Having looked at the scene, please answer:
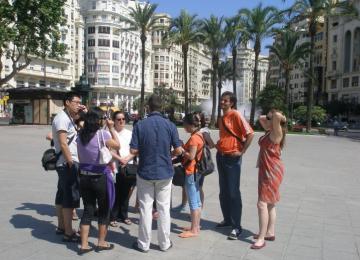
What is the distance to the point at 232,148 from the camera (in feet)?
19.4

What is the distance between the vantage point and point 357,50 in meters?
91.2

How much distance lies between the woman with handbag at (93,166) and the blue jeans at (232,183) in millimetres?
1544

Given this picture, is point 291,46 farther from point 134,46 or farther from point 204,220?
point 134,46

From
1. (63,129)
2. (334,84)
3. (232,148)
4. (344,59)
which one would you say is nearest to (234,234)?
(232,148)

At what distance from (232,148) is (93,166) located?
6.02ft

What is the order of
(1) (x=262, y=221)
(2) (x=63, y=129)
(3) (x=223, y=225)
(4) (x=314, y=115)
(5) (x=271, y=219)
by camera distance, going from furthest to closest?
(4) (x=314, y=115) < (3) (x=223, y=225) < (5) (x=271, y=219) < (1) (x=262, y=221) < (2) (x=63, y=129)

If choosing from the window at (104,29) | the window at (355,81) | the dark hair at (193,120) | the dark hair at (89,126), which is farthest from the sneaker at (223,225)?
the window at (104,29)

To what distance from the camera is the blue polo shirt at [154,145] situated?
5113 mm

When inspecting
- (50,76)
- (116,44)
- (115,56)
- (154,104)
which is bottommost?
(154,104)

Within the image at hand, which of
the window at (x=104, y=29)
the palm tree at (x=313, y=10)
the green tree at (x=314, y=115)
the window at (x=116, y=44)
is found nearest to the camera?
the palm tree at (x=313, y=10)

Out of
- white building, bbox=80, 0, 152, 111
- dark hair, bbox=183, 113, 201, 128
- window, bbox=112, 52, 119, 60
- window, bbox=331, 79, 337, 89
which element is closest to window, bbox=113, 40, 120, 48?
white building, bbox=80, 0, 152, 111

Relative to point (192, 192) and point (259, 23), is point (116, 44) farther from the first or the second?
point (192, 192)

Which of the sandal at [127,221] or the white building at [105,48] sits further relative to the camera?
the white building at [105,48]

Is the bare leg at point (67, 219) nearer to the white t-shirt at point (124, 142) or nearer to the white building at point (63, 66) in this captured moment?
the white t-shirt at point (124, 142)
